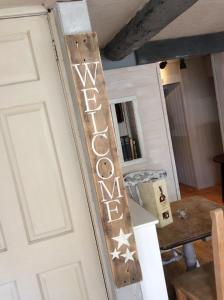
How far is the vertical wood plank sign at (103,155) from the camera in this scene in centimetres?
148

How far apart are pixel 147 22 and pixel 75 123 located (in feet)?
3.11

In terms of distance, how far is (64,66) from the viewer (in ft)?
5.33

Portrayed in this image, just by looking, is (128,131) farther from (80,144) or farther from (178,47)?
(80,144)

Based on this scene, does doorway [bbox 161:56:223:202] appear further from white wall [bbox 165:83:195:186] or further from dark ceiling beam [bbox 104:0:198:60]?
dark ceiling beam [bbox 104:0:198:60]

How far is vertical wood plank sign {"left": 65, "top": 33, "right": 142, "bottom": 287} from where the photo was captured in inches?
58.1

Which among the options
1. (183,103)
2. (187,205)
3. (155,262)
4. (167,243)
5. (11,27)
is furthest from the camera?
(183,103)

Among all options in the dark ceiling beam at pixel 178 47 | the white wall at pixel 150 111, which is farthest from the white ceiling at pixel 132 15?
the white wall at pixel 150 111

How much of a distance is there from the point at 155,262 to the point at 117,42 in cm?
193

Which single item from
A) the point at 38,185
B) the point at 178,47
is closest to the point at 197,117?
the point at 178,47

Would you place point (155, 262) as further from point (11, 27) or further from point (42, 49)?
point (11, 27)

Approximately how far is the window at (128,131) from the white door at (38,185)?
1994 mm

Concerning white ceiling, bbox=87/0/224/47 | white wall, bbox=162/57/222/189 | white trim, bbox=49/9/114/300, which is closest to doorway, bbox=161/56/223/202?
white wall, bbox=162/57/222/189

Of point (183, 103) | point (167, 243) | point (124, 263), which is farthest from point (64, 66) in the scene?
point (183, 103)

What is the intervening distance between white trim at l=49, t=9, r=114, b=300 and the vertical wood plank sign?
0.36 ft
